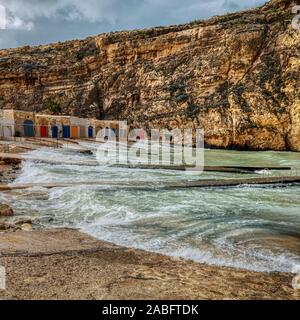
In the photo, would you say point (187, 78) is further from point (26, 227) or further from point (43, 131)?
point (26, 227)

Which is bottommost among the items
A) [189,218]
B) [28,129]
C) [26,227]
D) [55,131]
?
[189,218]

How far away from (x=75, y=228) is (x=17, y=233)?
3.61 ft

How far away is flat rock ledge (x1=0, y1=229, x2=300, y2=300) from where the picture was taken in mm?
3609

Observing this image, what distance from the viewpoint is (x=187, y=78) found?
4719 cm

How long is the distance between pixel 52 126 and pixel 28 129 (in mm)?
3825

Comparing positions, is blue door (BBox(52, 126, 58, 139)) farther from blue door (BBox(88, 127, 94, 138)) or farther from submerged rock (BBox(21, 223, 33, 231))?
submerged rock (BBox(21, 223, 33, 231))

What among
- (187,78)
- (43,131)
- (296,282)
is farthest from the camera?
(187,78)

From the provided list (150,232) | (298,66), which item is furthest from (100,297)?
(298,66)

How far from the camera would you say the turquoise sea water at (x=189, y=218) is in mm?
5168

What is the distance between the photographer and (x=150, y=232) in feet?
20.6

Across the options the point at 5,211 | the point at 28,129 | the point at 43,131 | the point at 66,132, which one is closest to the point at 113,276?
the point at 5,211

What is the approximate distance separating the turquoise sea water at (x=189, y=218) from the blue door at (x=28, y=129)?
25.5 metres

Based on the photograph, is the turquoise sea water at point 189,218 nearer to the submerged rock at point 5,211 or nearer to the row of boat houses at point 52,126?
the submerged rock at point 5,211
